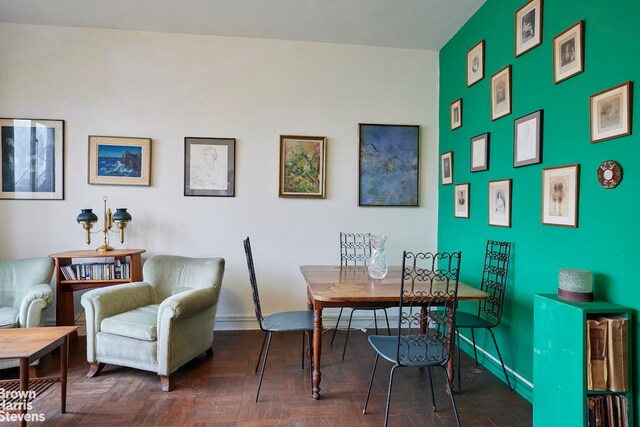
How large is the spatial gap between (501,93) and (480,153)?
498mm

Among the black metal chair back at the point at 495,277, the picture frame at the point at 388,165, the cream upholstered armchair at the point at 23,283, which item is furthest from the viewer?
the picture frame at the point at 388,165

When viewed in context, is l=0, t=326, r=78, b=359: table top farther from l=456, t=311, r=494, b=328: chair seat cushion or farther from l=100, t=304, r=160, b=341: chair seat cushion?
l=456, t=311, r=494, b=328: chair seat cushion

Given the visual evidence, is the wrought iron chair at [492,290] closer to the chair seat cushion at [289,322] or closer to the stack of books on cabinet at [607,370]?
the stack of books on cabinet at [607,370]

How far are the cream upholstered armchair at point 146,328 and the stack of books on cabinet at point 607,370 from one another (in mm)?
2401

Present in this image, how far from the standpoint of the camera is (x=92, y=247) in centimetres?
338

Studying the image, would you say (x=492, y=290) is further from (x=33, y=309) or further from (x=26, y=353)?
(x=33, y=309)

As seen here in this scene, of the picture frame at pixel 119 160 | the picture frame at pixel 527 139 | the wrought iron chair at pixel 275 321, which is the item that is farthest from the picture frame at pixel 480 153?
the picture frame at pixel 119 160

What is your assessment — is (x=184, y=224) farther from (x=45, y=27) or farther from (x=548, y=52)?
(x=548, y=52)

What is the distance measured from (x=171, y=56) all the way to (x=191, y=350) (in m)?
2.87

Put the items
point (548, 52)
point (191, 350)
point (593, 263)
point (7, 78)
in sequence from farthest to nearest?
point (7, 78) → point (191, 350) → point (548, 52) → point (593, 263)

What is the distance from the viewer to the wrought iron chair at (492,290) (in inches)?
94.9

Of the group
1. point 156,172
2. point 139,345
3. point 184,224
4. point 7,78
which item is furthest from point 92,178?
point 139,345

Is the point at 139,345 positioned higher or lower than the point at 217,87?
lower

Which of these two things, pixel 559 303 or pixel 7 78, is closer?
pixel 559 303
